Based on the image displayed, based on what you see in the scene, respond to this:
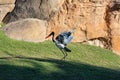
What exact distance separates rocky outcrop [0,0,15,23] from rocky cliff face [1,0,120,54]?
163cm

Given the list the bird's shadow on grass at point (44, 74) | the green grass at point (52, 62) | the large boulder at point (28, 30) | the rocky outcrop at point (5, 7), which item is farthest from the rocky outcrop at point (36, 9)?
the bird's shadow on grass at point (44, 74)

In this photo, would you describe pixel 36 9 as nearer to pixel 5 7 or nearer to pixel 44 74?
pixel 5 7

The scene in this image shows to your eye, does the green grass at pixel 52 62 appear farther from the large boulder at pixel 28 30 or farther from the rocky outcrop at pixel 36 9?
the rocky outcrop at pixel 36 9

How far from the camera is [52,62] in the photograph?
1363cm

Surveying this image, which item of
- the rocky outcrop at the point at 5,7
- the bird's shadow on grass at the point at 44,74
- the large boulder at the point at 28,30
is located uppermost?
the bird's shadow on grass at the point at 44,74

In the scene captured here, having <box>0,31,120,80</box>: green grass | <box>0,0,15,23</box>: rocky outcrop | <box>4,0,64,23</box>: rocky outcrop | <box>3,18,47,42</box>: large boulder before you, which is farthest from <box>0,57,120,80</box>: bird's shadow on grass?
<box>0,0,15,23</box>: rocky outcrop

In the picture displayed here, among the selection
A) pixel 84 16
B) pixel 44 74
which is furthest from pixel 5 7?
pixel 44 74

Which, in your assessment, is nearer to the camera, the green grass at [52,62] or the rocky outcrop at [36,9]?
the green grass at [52,62]

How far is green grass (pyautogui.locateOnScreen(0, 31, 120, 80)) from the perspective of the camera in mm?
10797

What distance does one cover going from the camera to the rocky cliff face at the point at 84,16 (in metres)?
21.2

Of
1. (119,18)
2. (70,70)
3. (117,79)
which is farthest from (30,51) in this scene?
(117,79)

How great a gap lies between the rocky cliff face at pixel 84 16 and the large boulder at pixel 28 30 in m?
0.63

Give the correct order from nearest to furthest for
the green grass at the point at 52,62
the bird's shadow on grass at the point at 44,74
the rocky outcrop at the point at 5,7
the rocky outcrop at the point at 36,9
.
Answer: the bird's shadow on grass at the point at 44,74, the green grass at the point at 52,62, the rocky outcrop at the point at 36,9, the rocky outcrop at the point at 5,7

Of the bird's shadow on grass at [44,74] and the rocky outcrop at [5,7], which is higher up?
the bird's shadow on grass at [44,74]
